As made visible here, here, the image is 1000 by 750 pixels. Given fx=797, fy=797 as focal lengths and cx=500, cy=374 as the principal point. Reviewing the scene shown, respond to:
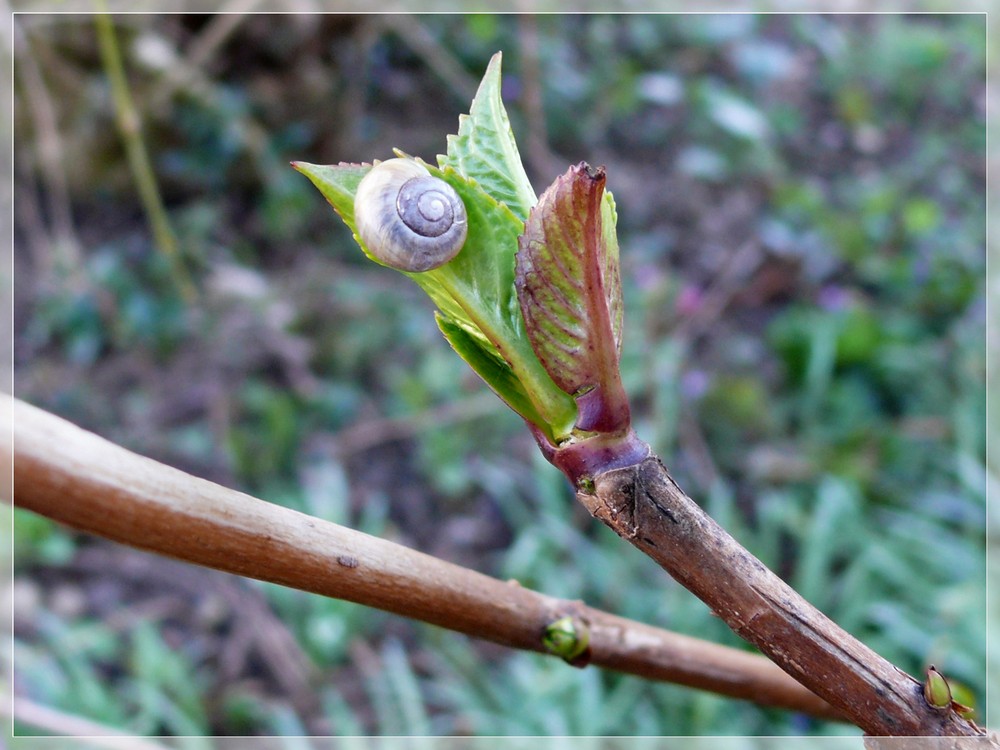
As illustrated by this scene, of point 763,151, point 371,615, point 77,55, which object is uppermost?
point 763,151

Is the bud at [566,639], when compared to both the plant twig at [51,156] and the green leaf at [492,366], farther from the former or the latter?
the plant twig at [51,156]

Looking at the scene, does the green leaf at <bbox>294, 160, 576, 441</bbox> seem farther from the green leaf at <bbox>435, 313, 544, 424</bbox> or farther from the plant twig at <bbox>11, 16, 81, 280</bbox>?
the plant twig at <bbox>11, 16, 81, 280</bbox>

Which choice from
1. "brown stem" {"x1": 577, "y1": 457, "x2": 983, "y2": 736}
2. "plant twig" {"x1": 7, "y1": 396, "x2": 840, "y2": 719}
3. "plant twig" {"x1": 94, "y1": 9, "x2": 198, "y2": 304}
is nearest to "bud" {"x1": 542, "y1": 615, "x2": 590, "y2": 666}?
"plant twig" {"x1": 7, "y1": 396, "x2": 840, "y2": 719}

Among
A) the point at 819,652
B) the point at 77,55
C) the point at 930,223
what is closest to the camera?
the point at 819,652

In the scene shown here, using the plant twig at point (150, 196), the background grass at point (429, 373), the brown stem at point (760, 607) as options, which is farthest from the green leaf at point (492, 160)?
the plant twig at point (150, 196)

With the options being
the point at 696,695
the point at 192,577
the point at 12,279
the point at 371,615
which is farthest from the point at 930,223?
the point at 12,279

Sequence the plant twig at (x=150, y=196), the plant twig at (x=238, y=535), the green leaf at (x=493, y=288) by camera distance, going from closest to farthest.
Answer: the plant twig at (x=238, y=535), the green leaf at (x=493, y=288), the plant twig at (x=150, y=196)

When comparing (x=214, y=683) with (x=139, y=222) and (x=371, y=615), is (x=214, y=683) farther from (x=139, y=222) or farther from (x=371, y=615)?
(x=139, y=222)

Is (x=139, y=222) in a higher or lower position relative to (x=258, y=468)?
higher
